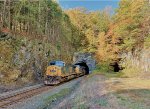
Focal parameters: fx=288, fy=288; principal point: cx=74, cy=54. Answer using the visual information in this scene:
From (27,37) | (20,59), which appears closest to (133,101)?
(20,59)

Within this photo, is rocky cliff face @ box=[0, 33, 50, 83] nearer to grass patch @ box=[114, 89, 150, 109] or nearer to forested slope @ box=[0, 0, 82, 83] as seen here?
forested slope @ box=[0, 0, 82, 83]

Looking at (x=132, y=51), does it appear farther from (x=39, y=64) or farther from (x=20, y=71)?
(x=20, y=71)

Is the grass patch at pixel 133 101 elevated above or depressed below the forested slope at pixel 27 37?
below

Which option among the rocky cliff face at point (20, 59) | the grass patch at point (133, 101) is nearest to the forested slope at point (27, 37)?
the rocky cliff face at point (20, 59)

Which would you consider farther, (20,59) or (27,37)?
(27,37)

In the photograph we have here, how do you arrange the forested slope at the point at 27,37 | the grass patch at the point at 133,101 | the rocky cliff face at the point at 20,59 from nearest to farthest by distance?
1. the grass patch at the point at 133,101
2. the rocky cliff face at the point at 20,59
3. the forested slope at the point at 27,37

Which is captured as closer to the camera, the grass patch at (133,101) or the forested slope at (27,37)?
the grass patch at (133,101)

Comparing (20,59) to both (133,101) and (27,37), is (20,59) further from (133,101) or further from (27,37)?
(133,101)

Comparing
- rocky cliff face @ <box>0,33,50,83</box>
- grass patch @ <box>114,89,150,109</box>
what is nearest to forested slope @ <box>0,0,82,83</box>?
rocky cliff face @ <box>0,33,50,83</box>

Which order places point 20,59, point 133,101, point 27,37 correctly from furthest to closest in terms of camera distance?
point 27,37, point 20,59, point 133,101

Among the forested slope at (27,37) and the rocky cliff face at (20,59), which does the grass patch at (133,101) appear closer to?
the rocky cliff face at (20,59)

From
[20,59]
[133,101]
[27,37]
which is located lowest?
[133,101]

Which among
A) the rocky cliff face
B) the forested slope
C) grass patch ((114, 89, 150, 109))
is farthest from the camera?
the forested slope

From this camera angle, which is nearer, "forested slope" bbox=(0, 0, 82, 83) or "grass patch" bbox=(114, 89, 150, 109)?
"grass patch" bbox=(114, 89, 150, 109)
